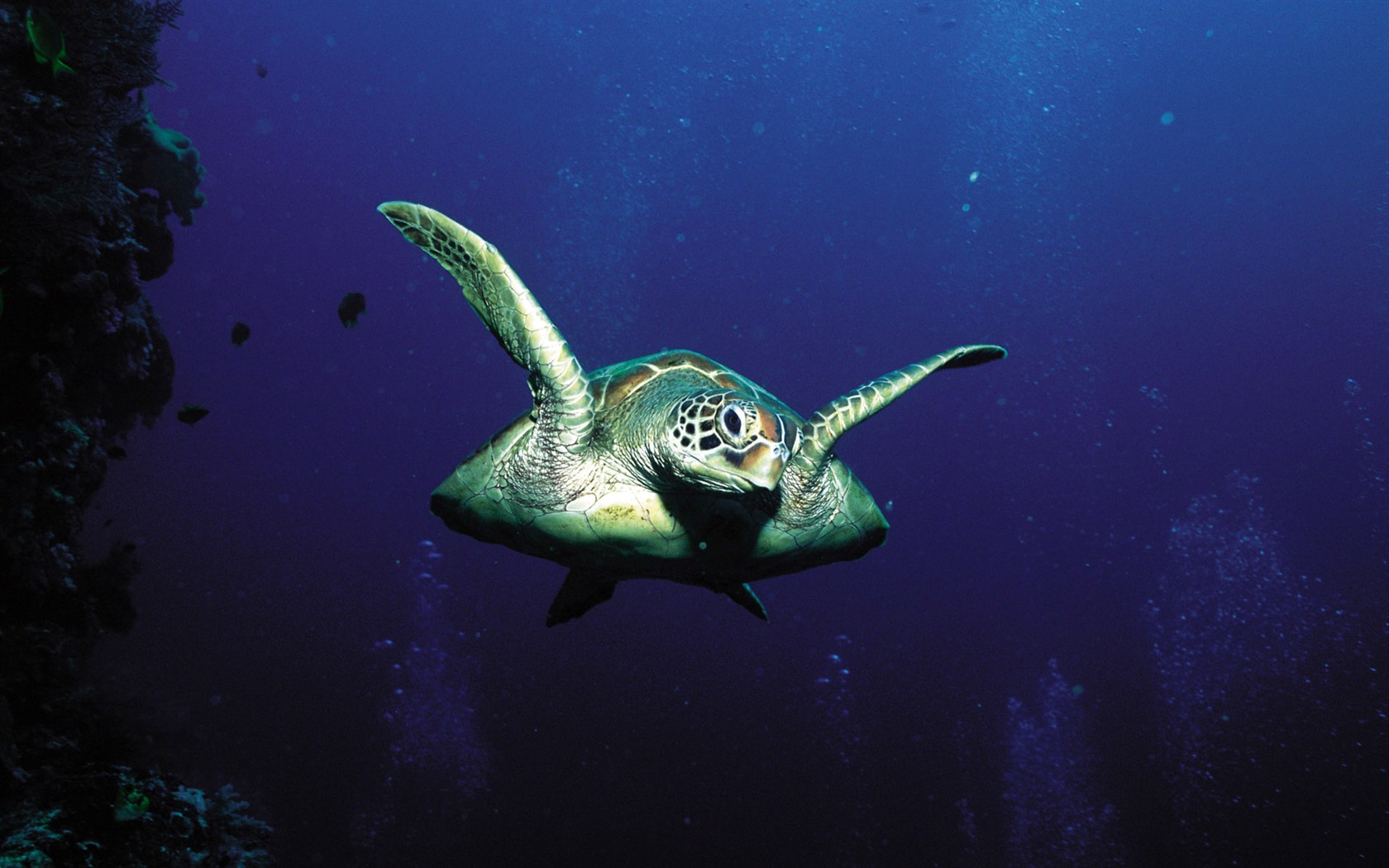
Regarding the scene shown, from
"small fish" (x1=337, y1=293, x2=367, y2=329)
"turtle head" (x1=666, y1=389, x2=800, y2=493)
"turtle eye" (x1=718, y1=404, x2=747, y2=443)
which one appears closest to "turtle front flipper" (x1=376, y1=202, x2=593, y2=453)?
"turtle head" (x1=666, y1=389, x2=800, y2=493)

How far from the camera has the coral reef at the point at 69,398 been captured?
100 inches

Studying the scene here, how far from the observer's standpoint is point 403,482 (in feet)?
107

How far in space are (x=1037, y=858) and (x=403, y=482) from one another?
30.4m

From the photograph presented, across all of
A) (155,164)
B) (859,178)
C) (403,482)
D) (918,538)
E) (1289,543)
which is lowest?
(918,538)

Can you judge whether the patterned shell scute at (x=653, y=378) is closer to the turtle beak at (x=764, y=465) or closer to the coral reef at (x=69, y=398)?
the turtle beak at (x=764, y=465)

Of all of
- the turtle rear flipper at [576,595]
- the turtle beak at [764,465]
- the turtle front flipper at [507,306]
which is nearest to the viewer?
the turtle beak at [764,465]

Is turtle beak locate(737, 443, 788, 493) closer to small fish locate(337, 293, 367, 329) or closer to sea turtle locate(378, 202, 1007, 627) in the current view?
sea turtle locate(378, 202, 1007, 627)

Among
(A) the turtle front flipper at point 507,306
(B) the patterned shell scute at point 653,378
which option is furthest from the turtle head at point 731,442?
(B) the patterned shell scute at point 653,378

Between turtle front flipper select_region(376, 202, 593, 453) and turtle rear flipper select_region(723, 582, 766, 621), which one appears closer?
turtle front flipper select_region(376, 202, 593, 453)

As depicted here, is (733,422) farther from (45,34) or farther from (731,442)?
(45,34)

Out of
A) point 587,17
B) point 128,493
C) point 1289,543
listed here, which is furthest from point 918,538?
point 587,17

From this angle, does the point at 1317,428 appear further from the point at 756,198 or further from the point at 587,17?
the point at 587,17

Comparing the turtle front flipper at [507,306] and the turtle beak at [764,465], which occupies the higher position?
the turtle front flipper at [507,306]

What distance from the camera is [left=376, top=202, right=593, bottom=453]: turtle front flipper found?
2076mm
